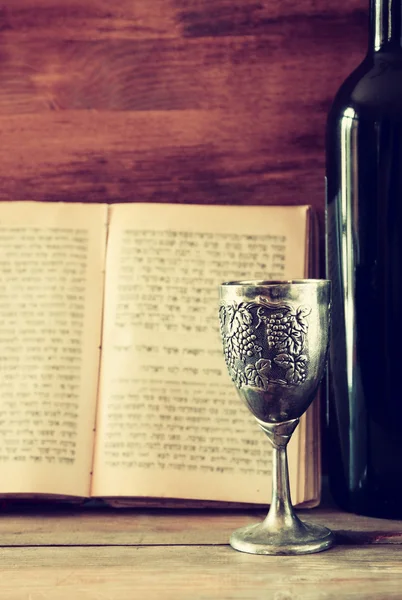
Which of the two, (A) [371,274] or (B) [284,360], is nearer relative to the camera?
(B) [284,360]

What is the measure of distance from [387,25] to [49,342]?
20.8 inches

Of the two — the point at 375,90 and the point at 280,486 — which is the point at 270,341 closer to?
the point at 280,486

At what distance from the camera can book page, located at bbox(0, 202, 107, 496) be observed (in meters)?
→ 0.93

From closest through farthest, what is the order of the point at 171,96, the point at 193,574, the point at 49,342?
the point at 193,574 < the point at 49,342 < the point at 171,96

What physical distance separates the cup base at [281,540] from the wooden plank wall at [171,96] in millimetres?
464

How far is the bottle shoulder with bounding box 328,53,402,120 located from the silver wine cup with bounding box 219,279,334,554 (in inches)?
8.4

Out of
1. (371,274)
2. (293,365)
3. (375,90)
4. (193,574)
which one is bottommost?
(193,574)

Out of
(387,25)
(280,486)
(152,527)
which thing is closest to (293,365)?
(280,486)

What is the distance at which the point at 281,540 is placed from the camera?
30.6 inches

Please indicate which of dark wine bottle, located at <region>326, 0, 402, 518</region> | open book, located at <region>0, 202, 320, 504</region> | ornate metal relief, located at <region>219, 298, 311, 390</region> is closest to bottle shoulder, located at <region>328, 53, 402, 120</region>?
dark wine bottle, located at <region>326, 0, 402, 518</region>

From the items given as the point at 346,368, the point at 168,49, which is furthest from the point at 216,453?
the point at 168,49

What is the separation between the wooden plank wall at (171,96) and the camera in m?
1.10

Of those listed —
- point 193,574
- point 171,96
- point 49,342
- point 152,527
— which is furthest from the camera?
point 171,96

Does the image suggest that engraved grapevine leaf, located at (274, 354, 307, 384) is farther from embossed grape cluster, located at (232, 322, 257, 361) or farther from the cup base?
the cup base
